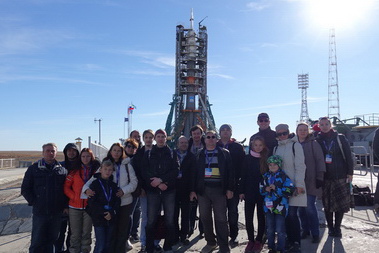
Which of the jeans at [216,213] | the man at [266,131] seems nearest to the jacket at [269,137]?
the man at [266,131]

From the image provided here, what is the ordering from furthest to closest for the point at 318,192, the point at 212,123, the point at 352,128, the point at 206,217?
the point at 212,123, the point at 352,128, the point at 318,192, the point at 206,217

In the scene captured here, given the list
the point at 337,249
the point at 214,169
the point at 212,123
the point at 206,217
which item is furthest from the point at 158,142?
the point at 212,123

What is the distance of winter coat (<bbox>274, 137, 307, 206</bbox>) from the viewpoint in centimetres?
428

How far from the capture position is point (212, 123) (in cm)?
3959

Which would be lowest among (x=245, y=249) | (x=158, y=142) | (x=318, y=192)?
(x=245, y=249)

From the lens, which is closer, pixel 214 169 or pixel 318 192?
pixel 214 169

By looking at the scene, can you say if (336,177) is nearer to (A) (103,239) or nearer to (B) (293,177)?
(B) (293,177)

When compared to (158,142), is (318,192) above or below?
below

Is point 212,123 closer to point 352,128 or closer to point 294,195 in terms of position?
point 352,128

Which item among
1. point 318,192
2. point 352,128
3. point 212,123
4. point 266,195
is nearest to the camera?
point 266,195

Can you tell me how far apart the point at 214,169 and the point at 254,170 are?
2.15 feet

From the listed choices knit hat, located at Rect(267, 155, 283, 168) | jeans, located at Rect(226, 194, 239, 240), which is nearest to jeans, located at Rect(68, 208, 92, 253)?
jeans, located at Rect(226, 194, 239, 240)

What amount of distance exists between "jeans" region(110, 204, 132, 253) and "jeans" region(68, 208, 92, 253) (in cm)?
45

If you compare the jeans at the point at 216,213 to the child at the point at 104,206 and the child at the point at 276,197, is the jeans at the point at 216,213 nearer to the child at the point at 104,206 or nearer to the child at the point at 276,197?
the child at the point at 276,197
